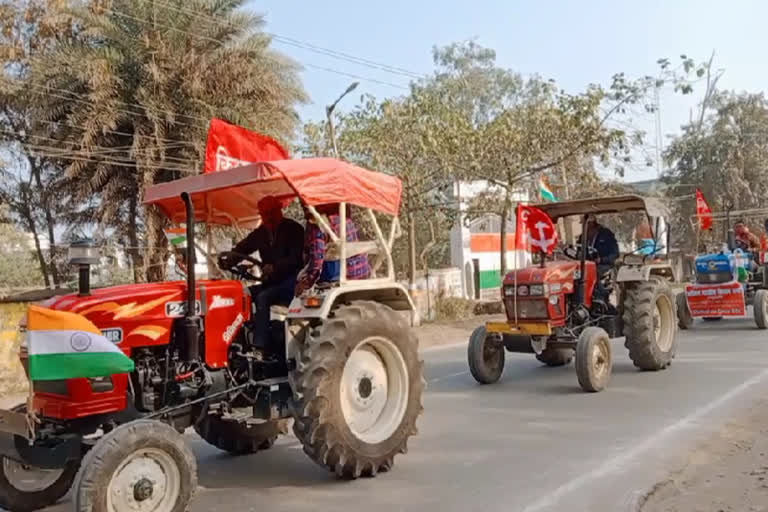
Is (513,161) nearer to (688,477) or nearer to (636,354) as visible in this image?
(636,354)

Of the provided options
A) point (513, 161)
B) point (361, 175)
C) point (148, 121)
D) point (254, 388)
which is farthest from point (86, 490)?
point (513, 161)

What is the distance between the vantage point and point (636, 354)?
32.4 feet

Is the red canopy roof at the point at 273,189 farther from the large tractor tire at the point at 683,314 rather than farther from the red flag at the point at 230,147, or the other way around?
the large tractor tire at the point at 683,314

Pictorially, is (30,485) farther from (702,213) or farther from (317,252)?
(702,213)

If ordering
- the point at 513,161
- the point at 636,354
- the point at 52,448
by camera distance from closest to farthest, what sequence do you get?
the point at 52,448
the point at 636,354
the point at 513,161

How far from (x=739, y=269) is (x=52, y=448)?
1511 cm

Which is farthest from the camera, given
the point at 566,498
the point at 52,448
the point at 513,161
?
the point at 513,161

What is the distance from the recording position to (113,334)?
4.89m

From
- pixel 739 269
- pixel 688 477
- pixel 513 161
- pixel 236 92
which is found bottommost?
pixel 688 477

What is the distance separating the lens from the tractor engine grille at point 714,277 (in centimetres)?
1531

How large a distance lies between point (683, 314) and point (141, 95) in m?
12.6

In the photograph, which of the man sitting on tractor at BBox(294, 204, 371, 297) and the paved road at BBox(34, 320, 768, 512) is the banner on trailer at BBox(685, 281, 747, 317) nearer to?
the paved road at BBox(34, 320, 768, 512)

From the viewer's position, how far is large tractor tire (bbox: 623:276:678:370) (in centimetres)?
972

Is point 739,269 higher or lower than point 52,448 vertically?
higher
